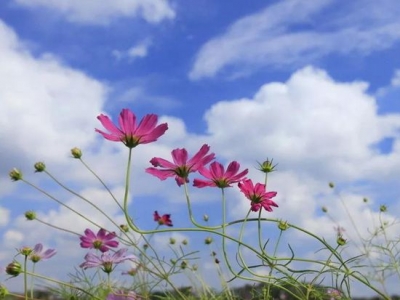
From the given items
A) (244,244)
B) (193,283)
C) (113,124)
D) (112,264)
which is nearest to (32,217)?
(112,264)

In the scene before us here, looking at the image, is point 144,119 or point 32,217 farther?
point 32,217

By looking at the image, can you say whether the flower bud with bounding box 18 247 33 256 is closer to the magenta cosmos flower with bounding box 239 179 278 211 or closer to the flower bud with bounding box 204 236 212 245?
the magenta cosmos flower with bounding box 239 179 278 211

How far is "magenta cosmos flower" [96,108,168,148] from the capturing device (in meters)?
1.16

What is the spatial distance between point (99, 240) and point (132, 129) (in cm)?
79

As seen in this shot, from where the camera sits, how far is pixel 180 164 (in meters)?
1.20

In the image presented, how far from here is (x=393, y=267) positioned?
A: 197 centimetres

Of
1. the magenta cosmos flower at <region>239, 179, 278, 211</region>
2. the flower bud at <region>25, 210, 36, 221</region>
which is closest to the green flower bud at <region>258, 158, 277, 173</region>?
the magenta cosmos flower at <region>239, 179, 278, 211</region>

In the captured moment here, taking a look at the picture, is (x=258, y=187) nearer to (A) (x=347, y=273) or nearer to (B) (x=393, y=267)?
(A) (x=347, y=273)

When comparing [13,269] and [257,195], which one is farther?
[13,269]

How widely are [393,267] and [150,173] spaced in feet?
3.51

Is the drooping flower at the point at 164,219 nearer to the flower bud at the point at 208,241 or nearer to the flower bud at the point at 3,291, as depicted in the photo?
the flower bud at the point at 208,241

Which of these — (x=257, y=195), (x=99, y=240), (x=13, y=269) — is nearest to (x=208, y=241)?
(x=99, y=240)

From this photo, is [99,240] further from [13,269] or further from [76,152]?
[13,269]

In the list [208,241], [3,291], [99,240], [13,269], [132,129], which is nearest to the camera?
[132,129]
